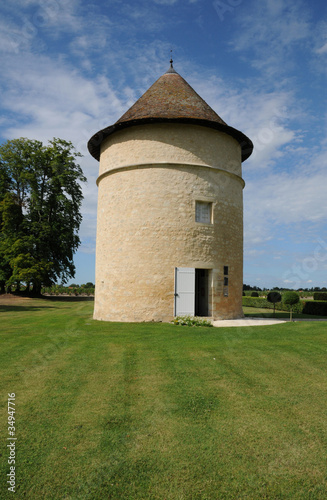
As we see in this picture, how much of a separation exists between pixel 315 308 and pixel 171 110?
17306 millimetres

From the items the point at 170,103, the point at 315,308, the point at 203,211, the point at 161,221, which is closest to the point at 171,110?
the point at 170,103

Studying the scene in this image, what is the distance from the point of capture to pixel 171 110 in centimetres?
1439

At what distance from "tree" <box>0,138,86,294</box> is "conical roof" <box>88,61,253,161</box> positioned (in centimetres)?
1753

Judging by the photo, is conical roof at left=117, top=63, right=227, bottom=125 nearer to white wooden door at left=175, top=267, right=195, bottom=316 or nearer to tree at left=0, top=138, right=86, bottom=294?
white wooden door at left=175, top=267, right=195, bottom=316

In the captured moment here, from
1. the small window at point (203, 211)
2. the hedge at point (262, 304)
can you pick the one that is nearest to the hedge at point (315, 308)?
the hedge at point (262, 304)

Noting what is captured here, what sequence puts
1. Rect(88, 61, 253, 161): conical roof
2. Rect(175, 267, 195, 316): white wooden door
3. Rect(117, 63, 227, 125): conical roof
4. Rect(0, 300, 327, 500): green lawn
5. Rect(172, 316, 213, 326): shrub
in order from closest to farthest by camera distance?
Rect(0, 300, 327, 500): green lawn < Rect(172, 316, 213, 326): shrub < Rect(175, 267, 195, 316): white wooden door < Rect(88, 61, 253, 161): conical roof < Rect(117, 63, 227, 125): conical roof

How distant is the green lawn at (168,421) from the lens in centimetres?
338

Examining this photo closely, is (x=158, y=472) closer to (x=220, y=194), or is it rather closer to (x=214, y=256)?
(x=214, y=256)

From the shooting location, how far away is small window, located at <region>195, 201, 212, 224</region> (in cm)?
1439

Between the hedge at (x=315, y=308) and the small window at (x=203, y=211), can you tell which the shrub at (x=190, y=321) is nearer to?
the small window at (x=203, y=211)

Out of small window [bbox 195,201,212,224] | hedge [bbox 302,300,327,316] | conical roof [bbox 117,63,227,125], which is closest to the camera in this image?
conical roof [bbox 117,63,227,125]

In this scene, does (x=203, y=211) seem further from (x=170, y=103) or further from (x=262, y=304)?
(x=262, y=304)

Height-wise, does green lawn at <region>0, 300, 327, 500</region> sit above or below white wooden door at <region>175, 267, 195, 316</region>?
below

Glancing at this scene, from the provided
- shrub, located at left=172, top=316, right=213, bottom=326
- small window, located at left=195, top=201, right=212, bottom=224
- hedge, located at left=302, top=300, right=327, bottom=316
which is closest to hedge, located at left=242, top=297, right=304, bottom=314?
→ hedge, located at left=302, top=300, right=327, bottom=316
